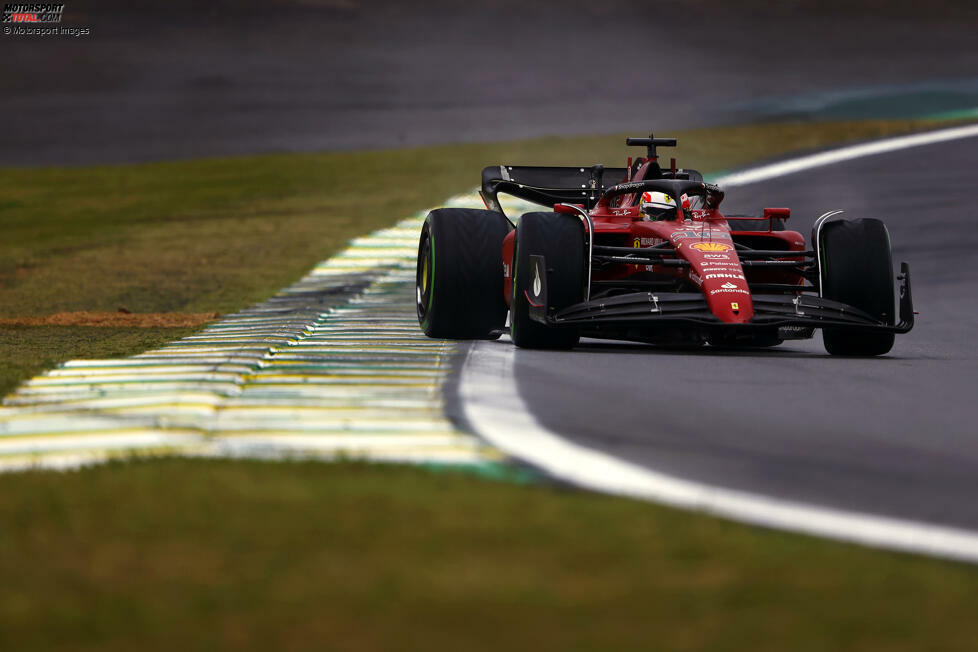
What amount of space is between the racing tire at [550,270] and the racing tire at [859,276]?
184cm

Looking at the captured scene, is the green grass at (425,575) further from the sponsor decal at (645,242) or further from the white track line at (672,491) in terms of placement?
the sponsor decal at (645,242)

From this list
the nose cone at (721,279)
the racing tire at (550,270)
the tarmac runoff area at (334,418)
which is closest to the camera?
the tarmac runoff area at (334,418)

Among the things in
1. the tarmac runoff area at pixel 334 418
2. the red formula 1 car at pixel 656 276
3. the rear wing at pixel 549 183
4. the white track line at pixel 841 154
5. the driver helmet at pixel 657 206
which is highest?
the white track line at pixel 841 154

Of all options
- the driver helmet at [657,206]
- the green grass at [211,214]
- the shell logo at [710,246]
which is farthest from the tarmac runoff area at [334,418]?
the driver helmet at [657,206]

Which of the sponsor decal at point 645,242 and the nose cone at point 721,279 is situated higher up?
the sponsor decal at point 645,242

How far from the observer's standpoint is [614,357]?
9.74 metres

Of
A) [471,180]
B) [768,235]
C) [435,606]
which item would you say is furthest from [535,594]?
[471,180]

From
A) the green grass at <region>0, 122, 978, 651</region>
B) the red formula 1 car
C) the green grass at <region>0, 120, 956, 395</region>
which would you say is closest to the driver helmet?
the red formula 1 car

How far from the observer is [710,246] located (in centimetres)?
1023

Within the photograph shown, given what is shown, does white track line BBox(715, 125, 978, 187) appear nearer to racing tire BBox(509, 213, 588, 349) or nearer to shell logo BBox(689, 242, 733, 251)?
shell logo BBox(689, 242, 733, 251)

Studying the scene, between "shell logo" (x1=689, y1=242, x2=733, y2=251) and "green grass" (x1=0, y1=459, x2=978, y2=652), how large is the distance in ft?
18.6

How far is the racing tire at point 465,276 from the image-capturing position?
11.7 m

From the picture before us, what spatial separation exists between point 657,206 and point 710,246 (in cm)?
118

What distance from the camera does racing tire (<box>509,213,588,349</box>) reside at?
32.6ft
